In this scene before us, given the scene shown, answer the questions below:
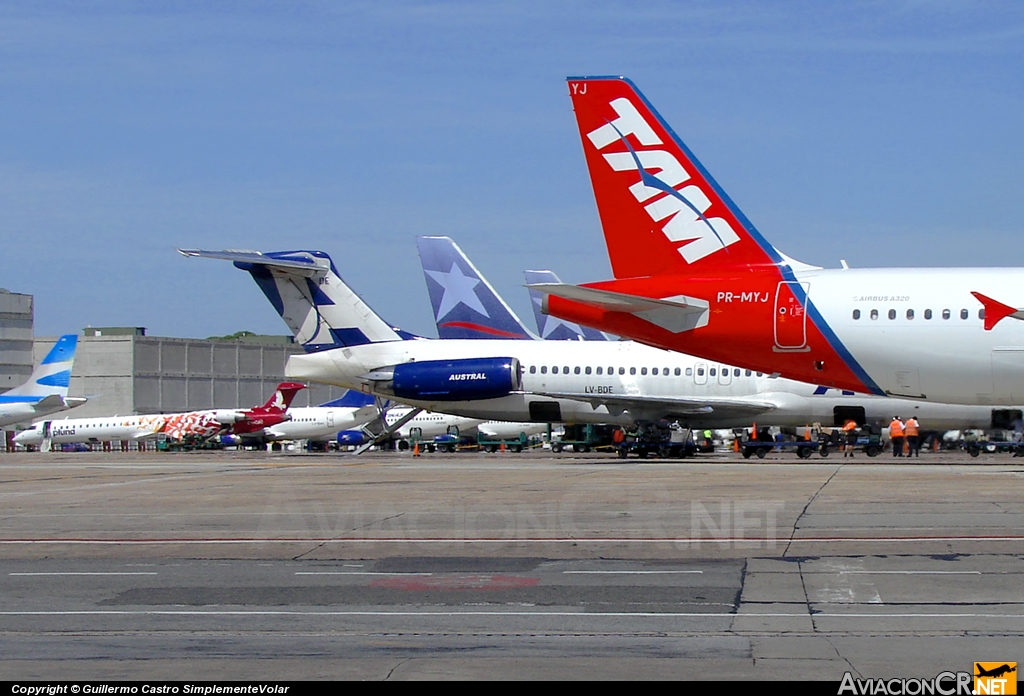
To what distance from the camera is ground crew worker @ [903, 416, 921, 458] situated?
41.2 m

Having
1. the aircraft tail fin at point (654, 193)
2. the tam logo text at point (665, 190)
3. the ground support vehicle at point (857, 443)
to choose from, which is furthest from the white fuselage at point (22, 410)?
the tam logo text at point (665, 190)

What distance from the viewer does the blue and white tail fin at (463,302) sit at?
5278cm

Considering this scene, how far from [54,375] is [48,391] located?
3.62ft

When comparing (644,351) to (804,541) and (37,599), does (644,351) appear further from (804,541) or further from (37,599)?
(37,599)

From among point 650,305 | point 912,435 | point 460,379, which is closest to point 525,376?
point 460,379

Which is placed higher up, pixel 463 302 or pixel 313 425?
pixel 463 302

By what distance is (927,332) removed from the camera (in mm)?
28453

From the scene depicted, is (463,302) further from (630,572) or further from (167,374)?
(167,374)

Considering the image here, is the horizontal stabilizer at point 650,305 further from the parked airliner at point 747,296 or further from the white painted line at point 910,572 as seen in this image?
the white painted line at point 910,572

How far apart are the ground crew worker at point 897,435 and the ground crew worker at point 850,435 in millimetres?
1299

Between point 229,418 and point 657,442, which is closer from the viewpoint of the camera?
point 657,442

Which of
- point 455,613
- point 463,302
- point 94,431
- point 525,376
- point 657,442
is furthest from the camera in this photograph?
point 94,431

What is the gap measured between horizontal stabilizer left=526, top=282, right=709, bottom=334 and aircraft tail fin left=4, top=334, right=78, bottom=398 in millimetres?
55623

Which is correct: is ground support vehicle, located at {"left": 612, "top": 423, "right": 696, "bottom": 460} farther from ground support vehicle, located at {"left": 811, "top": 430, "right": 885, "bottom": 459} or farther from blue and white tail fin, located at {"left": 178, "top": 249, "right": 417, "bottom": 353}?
blue and white tail fin, located at {"left": 178, "top": 249, "right": 417, "bottom": 353}
